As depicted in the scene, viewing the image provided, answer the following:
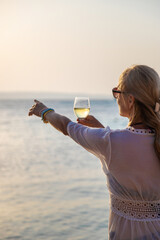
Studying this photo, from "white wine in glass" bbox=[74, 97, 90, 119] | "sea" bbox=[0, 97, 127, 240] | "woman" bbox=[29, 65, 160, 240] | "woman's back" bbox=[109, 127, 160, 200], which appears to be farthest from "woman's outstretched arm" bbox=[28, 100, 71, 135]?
"sea" bbox=[0, 97, 127, 240]

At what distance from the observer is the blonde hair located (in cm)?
186

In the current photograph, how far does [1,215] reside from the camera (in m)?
5.71

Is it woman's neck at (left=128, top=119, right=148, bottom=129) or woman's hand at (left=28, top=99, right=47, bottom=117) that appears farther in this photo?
woman's hand at (left=28, top=99, right=47, bottom=117)

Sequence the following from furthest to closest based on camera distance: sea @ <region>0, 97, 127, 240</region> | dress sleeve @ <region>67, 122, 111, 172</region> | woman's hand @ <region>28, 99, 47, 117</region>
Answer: sea @ <region>0, 97, 127, 240</region>, woman's hand @ <region>28, 99, 47, 117</region>, dress sleeve @ <region>67, 122, 111, 172</region>

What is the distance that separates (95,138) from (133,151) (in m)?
0.19

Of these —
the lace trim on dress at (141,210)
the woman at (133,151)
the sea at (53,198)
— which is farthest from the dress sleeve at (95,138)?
the sea at (53,198)

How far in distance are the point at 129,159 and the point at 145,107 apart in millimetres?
267

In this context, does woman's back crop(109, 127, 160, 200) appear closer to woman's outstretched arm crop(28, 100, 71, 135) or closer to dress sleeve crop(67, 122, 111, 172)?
dress sleeve crop(67, 122, 111, 172)

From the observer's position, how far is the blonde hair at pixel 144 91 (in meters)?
1.86

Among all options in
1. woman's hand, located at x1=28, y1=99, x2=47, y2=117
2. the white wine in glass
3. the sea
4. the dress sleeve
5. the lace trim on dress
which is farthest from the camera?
the sea

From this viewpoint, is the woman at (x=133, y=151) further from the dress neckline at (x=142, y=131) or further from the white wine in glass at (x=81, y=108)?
the white wine in glass at (x=81, y=108)

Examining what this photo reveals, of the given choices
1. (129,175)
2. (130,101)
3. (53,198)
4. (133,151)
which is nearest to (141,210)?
(129,175)

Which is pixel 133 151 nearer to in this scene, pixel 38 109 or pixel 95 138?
pixel 95 138

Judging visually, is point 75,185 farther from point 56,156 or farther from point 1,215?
point 56,156
